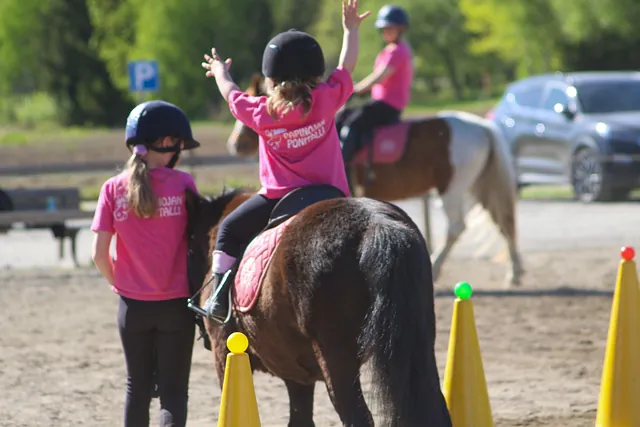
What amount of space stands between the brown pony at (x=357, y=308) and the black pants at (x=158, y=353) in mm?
583

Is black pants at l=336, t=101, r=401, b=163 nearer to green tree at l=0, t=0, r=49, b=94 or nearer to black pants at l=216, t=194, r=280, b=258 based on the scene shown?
black pants at l=216, t=194, r=280, b=258

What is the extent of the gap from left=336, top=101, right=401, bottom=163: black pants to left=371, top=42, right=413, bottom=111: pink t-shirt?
0.28 feet

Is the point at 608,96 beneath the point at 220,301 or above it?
above

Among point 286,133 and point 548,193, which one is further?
point 548,193

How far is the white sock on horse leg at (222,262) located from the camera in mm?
5109

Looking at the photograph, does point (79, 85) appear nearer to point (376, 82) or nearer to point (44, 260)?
point (44, 260)

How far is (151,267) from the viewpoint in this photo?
207 inches

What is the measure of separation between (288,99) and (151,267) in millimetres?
1019

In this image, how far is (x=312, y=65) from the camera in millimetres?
5023

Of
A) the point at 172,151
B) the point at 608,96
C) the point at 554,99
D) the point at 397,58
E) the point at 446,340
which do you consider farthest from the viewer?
the point at 554,99

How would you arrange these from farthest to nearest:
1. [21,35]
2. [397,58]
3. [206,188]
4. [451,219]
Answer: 1. [21,35]
2. [206,188]
3. [451,219]
4. [397,58]

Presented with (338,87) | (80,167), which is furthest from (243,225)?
(80,167)

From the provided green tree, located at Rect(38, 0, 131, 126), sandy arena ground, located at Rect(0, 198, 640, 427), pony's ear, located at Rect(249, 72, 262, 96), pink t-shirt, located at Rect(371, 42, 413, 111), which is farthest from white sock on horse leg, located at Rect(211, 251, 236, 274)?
green tree, located at Rect(38, 0, 131, 126)

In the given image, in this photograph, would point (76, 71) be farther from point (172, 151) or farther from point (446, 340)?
point (172, 151)
